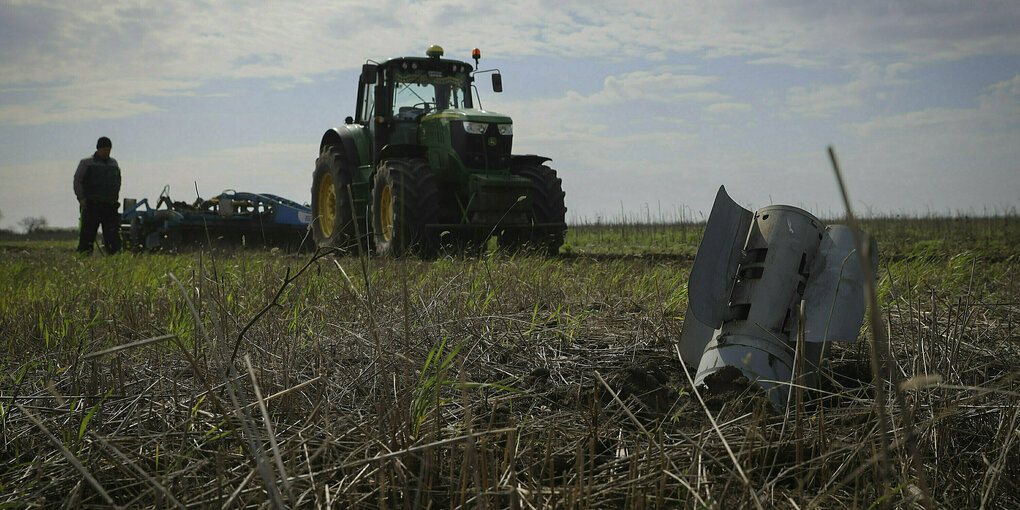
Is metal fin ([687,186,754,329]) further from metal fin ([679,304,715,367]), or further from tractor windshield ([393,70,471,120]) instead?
tractor windshield ([393,70,471,120])

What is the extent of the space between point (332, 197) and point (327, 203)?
8.3 inches

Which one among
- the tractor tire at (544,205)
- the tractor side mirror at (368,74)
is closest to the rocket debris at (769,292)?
the tractor tire at (544,205)

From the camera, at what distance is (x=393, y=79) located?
8328 mm

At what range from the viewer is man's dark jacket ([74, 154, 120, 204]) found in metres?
9.33

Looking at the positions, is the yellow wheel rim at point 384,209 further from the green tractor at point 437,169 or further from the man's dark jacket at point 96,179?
the man's dark jacket at point 96,179

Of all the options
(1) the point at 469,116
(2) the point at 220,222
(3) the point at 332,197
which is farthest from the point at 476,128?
(2) the point at 220,222

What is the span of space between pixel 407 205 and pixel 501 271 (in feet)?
11.2

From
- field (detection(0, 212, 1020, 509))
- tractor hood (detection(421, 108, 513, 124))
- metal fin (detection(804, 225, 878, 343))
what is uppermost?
tractor hood (detection(421, 108, 513, 124))

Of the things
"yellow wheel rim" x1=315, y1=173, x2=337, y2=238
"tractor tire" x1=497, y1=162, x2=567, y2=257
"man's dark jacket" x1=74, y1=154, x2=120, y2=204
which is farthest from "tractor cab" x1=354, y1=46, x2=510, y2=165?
"man's dark jacket" x1=74, y1=154, x2=120, y2=204

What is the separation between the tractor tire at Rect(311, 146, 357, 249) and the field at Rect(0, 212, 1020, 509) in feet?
19.5

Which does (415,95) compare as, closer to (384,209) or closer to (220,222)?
(384,209)

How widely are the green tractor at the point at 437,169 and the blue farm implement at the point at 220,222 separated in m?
1.41

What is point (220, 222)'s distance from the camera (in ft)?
33.6

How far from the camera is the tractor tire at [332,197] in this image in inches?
354
